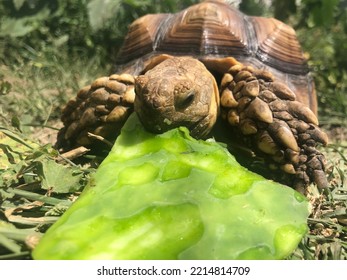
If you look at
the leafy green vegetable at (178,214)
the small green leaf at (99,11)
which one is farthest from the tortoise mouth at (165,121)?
the small green leaf at (99,11)

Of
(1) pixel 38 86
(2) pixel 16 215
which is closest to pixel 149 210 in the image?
(2) pixel 16 215

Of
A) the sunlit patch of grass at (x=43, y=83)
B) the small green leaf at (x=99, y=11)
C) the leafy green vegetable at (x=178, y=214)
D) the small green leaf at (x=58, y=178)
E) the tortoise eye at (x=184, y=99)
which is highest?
the tortoise eye at (x=184, y=99)

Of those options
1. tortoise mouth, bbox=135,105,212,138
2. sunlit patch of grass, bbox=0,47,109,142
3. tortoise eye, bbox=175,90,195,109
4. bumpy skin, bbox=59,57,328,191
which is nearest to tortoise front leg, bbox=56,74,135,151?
bumpy skin, bbox=59,57,328,191

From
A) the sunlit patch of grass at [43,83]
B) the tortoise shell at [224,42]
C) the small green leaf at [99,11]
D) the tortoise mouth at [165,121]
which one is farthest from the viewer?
the small green leaf at [99,11]

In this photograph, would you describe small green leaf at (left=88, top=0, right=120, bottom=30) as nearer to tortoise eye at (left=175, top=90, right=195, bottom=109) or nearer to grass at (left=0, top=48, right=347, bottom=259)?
grass at (left=0, top=48, right=347, bottom=259)

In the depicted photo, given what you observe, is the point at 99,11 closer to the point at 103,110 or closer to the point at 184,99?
the point at 103,110

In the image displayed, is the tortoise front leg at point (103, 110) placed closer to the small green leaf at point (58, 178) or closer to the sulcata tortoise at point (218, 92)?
the sulcata tortoise at point (218, 92)

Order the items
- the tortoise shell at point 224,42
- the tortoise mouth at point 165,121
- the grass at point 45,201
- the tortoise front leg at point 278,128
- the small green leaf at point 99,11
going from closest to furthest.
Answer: the grass at point 45,201 < the tortoise mouth at point 165,121 < the tortoise front leg at point 278,128 < the tortoise shell at point 224,42 < the small green leaf at point 99,11
